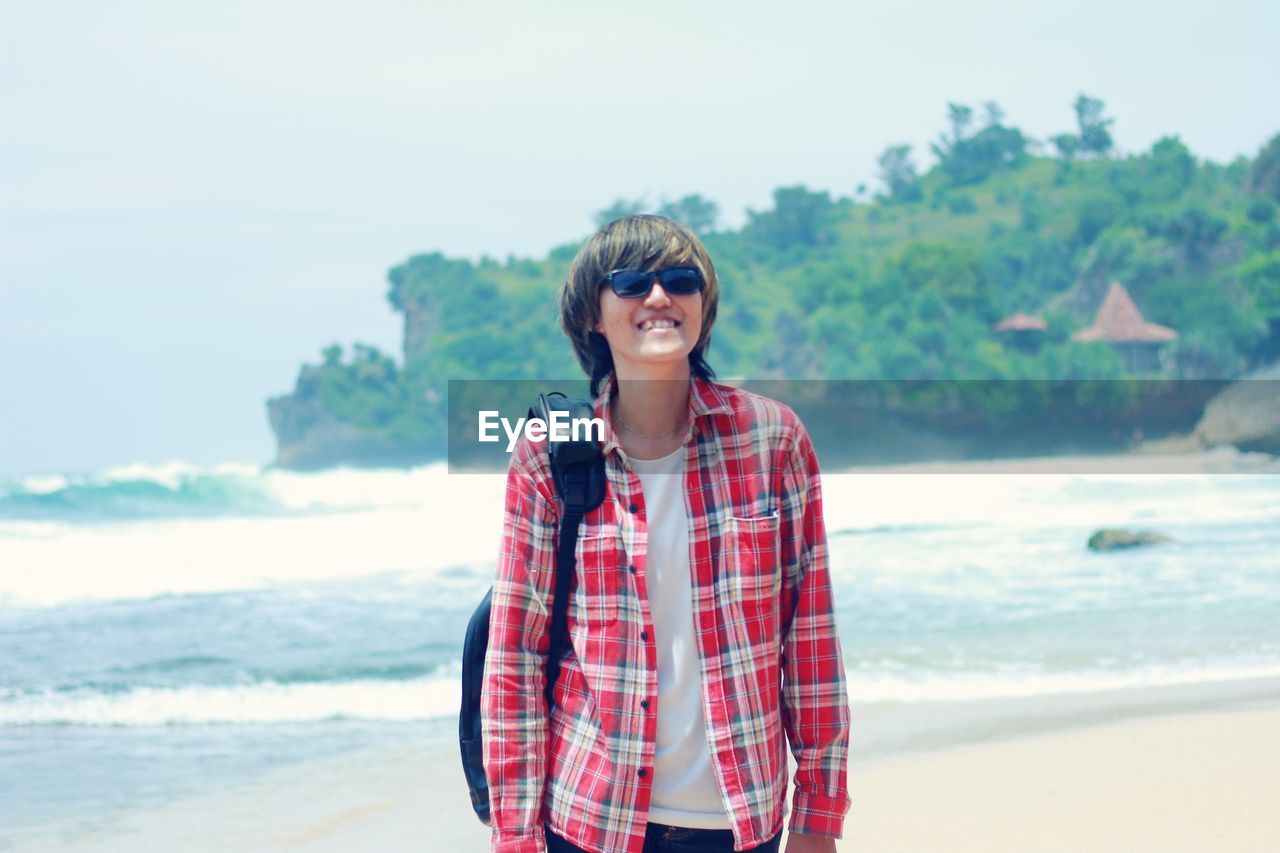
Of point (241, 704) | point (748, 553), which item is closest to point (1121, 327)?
point (241, 704)

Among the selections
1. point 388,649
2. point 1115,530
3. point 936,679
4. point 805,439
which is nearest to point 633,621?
point 805,439

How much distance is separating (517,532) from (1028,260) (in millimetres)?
67832

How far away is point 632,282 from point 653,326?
66 millimetres

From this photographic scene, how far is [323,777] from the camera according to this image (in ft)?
17.6

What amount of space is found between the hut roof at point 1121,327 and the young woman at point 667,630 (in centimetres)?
5173

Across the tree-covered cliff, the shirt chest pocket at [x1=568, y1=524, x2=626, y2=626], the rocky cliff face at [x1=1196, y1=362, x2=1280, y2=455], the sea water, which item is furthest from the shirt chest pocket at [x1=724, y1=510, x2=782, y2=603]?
the tree-covered cliff

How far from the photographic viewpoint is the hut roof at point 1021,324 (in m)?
54.9

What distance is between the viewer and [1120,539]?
1241cm

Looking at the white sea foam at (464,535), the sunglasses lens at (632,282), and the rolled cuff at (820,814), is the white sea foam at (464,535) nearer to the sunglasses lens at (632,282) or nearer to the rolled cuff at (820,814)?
the rolled cuff at (820,814)

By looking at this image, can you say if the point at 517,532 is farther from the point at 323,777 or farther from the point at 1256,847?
the point at 323,777

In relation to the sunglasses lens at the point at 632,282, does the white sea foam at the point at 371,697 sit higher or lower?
lower

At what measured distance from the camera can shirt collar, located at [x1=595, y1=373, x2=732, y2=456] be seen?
5.59 feet

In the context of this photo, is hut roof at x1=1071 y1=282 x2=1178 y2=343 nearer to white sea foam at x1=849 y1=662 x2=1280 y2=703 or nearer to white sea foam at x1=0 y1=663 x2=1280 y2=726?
white sea foam at x1=849 y1=662 x2=1280 y2=703

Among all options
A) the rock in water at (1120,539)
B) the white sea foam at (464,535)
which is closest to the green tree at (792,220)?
the white sea foam at (464,535)
